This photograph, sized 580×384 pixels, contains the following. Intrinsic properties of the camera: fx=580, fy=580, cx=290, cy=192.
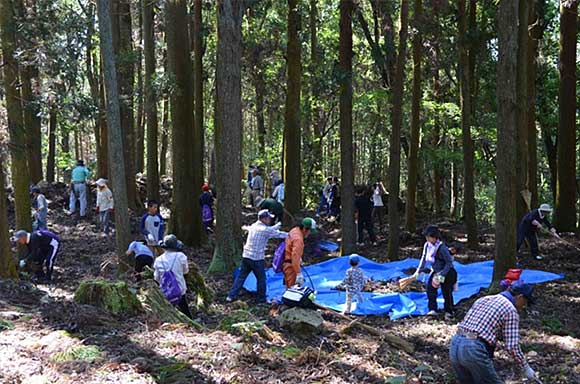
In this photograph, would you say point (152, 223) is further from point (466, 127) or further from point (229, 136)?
point (466, 127)

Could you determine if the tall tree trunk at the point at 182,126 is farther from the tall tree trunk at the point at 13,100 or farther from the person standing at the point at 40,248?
the person standing at the point at 40,248

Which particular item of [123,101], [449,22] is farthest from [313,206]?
[123,101]

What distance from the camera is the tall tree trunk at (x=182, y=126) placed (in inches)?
614

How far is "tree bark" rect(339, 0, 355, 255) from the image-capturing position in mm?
15375

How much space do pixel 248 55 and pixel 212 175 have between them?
31.2ft

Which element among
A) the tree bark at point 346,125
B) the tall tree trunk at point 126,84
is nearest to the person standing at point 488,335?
the tree bark at point 346,125

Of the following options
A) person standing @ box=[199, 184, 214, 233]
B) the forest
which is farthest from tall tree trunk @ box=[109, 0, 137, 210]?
person standing @ box=[199, 184, 214, 233]

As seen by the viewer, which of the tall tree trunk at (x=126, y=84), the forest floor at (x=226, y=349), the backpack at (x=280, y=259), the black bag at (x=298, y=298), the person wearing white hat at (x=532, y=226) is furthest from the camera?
the tall tree trunk at (x=126, y=84)

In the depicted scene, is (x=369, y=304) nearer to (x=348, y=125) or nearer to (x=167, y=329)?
(x=167, y=329)

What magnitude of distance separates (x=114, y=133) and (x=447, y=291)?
7.08 m

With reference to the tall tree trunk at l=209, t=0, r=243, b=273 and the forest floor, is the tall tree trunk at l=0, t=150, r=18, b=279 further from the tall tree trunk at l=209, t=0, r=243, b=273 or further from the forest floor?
the tall tree trunk at l=209, t=0, r=243, b=273

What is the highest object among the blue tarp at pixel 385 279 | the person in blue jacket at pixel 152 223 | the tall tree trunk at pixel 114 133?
the tall tree trunk at pixel 114 133

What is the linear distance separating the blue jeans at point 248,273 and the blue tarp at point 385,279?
1.90 feet

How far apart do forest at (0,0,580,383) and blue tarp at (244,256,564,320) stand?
6 cm
